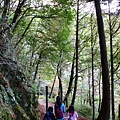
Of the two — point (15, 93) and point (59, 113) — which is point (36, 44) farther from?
point (15, 93)

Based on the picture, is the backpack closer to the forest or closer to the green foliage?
the forest

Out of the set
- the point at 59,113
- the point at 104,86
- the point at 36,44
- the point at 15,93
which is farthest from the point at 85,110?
the point at 15,93

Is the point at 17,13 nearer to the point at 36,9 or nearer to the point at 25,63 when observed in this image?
the point at 36,9

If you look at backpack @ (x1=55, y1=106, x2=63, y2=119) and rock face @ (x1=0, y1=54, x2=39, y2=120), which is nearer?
rock face @ (x1=0, y1=54, x2=39, y2=120)

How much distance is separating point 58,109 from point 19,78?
1.83 meters

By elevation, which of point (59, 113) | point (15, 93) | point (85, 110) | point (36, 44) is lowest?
point (85, 110)

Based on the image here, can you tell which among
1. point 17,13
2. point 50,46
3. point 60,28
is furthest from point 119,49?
point 17,13

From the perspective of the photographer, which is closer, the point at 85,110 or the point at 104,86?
the point at 104,86

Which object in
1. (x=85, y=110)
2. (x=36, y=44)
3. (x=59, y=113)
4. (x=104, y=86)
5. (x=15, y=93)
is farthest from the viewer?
(x=85, y=110)

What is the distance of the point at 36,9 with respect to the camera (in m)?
11.2

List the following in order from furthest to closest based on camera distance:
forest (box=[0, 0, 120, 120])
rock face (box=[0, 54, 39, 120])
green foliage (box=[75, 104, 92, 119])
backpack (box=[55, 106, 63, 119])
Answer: green foliage (box=[75, 104, 92, 119]) < backpack (box=[55, 106, 63, 119]) < forest (box=[0, 0, 120, 120]) < rock face (box=[0, 54, 39, 120])

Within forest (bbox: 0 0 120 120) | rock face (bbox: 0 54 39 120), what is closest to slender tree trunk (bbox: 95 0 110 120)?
forest (bbox: 0 0 120 120)

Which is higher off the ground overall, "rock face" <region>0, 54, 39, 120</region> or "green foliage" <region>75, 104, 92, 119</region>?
"rock face" <region>0, 54, 39, 120</region>

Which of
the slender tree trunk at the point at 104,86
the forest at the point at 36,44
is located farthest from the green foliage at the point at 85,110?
the slender tree trunk at the point at 104,86
